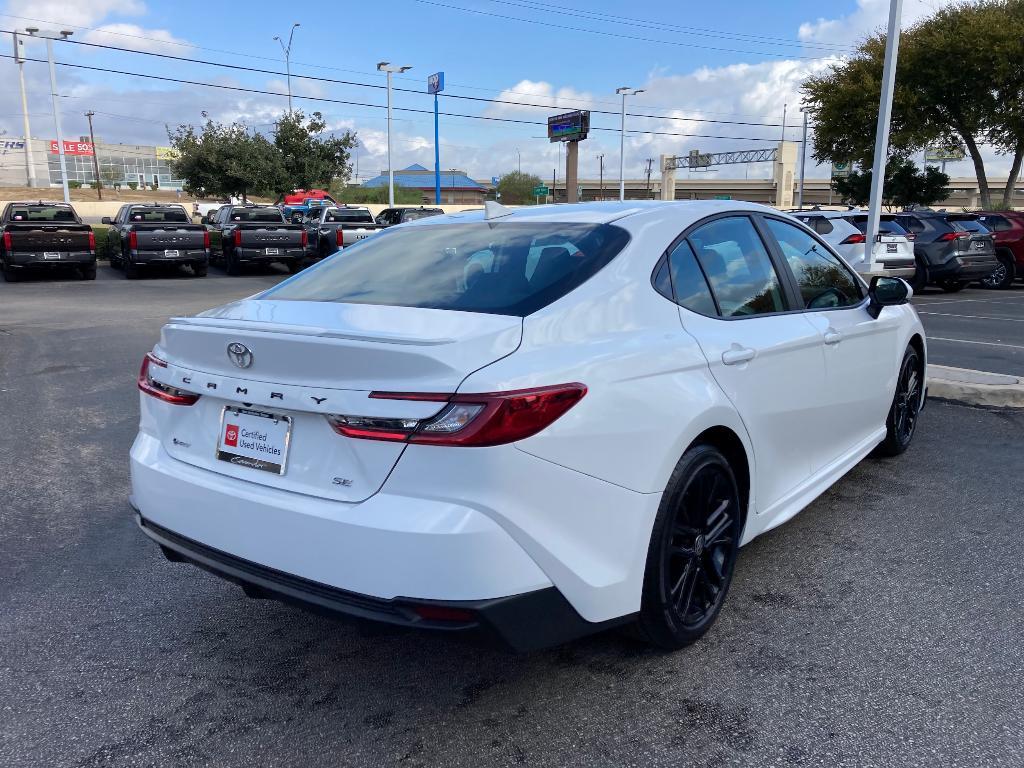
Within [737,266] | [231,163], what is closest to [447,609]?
[737,266]

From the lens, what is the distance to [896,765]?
2.46 meters

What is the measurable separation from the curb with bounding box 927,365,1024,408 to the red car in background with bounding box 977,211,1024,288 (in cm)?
1405

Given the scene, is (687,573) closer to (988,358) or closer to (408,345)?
(408,345)

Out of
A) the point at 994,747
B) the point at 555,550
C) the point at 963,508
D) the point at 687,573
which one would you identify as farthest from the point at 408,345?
the point at 963,508

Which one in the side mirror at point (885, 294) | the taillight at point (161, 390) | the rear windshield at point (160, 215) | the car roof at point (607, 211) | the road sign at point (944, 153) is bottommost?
the taillight at point (161, 390)

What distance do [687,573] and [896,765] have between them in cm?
86

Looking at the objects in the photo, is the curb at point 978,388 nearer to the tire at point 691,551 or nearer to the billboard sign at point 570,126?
the tire at point 691,551

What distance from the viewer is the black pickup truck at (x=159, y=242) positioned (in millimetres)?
19891

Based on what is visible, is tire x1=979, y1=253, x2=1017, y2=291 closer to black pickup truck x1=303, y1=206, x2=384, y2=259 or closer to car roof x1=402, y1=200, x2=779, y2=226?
black pickup truck x1=303, y1=206, x2=384, y2=259

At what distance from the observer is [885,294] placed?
4547 millimetres

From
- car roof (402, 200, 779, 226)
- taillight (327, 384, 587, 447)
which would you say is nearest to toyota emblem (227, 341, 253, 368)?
taillight (327, 384, 587, 447)

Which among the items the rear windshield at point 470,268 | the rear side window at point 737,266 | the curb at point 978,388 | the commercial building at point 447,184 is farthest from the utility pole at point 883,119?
the commercial building at point 447,184

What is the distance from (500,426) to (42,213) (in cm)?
2255

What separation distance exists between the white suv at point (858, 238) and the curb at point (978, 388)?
8.53 m
